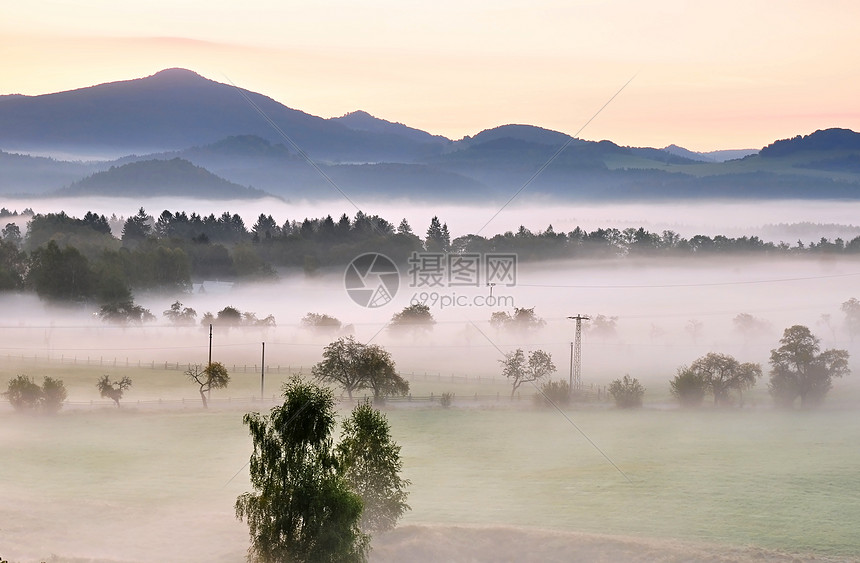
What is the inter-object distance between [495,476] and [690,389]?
38532mm

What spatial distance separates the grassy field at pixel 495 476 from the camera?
Answer: 56.7 meters

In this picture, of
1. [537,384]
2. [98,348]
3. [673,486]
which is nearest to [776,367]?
[537,384]

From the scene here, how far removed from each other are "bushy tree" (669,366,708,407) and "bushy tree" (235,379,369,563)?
66.8 metres

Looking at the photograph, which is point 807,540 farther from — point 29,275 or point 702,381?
point 29,275

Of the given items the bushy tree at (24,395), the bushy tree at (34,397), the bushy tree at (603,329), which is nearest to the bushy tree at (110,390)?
the bushy tree at (34,397)

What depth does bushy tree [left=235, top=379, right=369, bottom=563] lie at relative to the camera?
43.3 m

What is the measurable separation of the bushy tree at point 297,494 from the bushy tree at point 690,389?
219 feet

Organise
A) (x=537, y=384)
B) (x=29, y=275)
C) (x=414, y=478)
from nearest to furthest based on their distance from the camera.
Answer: (x=414, y=478), (x=537, y=384), (x=29, y=275)

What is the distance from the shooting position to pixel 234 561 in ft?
167

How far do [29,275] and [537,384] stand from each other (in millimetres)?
118770

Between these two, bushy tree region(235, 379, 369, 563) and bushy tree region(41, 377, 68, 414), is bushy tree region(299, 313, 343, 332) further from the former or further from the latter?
bushy tree region(235, 379, 369, 563)

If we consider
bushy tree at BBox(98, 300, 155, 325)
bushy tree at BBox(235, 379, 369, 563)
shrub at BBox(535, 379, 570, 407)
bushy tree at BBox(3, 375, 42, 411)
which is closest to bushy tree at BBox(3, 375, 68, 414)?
bushy tree at BBox(3, 375, 42, 411)

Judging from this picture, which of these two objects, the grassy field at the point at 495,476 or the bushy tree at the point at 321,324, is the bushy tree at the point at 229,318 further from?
the grassy field at the point at 495,476

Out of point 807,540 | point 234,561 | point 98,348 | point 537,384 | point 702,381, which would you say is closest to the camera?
point 234,561
